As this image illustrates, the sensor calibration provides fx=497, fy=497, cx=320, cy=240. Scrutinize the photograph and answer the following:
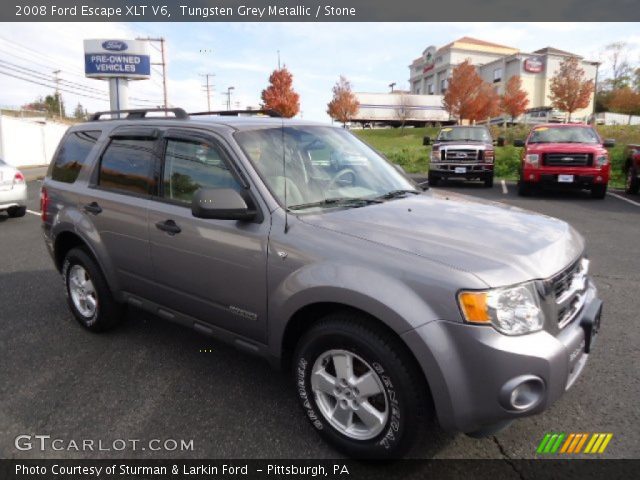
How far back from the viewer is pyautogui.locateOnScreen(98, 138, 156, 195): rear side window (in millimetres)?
3592

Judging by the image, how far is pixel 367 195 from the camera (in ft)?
10.8

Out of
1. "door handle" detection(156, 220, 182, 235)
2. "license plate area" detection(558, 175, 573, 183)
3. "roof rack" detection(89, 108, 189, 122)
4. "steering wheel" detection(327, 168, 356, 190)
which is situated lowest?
"license plate area" detection(558, 175, 573, 183)

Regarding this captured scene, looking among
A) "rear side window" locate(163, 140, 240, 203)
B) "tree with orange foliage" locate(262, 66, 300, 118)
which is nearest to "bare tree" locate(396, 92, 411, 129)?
"tree with orange foliage" locate(262, 66, 300, 118)

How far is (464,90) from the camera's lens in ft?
172

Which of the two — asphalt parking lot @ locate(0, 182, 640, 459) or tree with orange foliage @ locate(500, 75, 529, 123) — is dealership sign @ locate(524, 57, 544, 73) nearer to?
tree with orange foliage @ locate(500, 75, 529, 123)

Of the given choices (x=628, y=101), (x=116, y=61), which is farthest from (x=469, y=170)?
(x=628, y=101)

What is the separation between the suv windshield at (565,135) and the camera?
42.2 feet

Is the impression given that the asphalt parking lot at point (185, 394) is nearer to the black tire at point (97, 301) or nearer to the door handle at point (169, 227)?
the black tire at point (97, 301)

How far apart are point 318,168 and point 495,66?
81.7 meters

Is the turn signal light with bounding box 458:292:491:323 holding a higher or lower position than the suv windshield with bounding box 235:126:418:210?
lower

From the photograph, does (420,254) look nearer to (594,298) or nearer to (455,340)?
(455,340)

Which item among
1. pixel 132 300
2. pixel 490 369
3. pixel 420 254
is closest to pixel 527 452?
pixel 490 369

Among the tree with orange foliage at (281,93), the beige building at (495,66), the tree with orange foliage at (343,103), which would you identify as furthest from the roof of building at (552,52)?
the tree with orange foliage at (281,93)

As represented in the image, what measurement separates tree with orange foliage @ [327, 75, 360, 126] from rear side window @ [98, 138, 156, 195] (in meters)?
62.6
